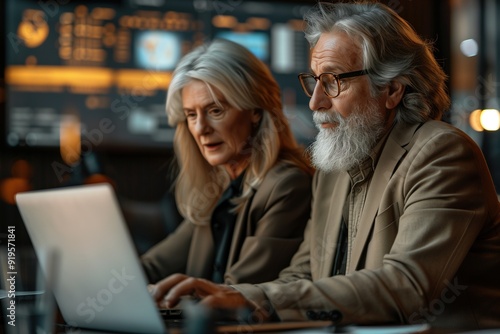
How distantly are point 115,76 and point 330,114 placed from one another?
2.84 metres

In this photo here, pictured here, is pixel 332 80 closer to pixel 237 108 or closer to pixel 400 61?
pixel 400 61

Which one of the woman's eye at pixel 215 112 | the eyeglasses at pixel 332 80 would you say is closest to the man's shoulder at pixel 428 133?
the eyeglasses at pixel 332 80

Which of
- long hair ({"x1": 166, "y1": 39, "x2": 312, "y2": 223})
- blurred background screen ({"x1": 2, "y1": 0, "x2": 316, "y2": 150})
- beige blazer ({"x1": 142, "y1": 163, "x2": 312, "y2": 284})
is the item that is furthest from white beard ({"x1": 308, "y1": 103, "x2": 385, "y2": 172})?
blurred background screen ({"x1": 2, "y1": 0, "x2": 316, "y2": 150})

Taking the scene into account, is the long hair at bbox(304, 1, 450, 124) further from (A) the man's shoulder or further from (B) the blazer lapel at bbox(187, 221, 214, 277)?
(B) the blazer lapel at bbox(187, 221, 214, 277)

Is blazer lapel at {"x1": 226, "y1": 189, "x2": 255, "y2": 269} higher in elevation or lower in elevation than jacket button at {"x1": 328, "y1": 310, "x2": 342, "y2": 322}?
lower

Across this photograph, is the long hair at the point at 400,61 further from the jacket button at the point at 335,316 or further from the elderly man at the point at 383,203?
the jacket button at the point at 335,316

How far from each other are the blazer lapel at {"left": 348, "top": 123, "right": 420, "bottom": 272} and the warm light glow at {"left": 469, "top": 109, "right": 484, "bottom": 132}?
298 centimetres

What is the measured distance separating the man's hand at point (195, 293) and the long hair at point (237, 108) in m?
0.90

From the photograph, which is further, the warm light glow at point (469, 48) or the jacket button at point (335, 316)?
the warm light glow at point (469, 48)

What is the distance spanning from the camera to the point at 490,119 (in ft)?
16.1

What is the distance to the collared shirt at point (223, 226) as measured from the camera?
2.63 m

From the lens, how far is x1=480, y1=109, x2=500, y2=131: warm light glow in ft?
16.1

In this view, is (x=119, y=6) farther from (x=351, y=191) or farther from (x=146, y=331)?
(x=146, y=331)

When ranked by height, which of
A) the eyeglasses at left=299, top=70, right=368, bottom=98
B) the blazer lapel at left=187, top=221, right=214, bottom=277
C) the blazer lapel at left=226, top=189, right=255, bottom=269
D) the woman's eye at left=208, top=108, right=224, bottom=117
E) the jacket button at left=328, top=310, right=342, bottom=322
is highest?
the eyeglasses at left=299, top=70, right=368, bottom=98
